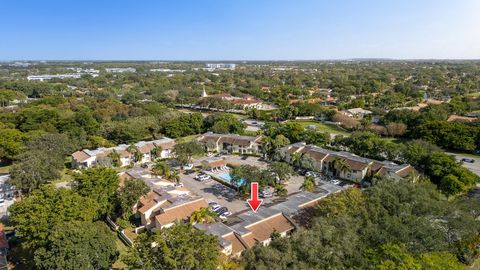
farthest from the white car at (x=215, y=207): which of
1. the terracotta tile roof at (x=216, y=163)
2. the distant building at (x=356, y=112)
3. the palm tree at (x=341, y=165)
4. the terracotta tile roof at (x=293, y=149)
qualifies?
the distant building at (x=356, y=112)

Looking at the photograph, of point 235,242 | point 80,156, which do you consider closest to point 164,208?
point 235,242

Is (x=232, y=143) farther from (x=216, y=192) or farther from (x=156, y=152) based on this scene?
(x=216, y=192)

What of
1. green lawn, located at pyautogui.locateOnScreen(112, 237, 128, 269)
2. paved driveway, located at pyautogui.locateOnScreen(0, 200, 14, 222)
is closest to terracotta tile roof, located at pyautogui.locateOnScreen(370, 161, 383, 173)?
green lawn, located at pyautogui.locateOnScreen(112, 237, 128, 269)

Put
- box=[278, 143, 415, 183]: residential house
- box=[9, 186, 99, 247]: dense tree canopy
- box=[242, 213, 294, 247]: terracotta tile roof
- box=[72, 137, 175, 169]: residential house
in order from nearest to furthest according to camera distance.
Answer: box=[9, 186, 99, 247]: dense tree canopy, box=[242, 213, 294, 247]: terracotta tile roof, box=[278, 143, 415, 183]: residential house, box=[72, 137, 175, 169]: residential house

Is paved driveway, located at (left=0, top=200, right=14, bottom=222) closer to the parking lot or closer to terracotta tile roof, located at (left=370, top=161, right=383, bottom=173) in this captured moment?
the parking lot

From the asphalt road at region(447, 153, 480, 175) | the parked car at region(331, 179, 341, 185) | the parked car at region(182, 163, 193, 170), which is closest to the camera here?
the parked car at region(331, 179, 341, 185)

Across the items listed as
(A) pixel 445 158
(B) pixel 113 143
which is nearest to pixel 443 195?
(A) pixel 445 158
